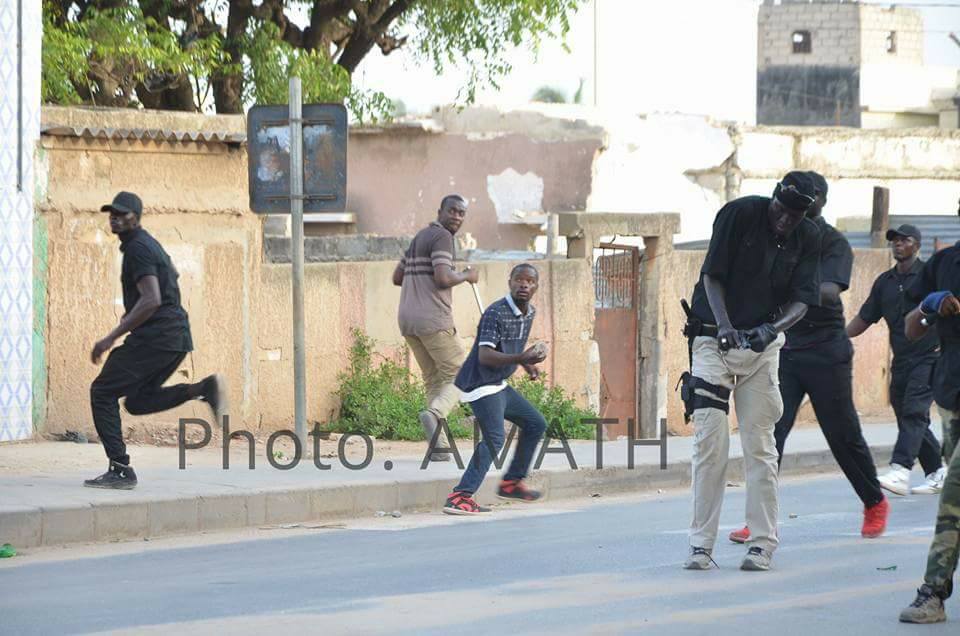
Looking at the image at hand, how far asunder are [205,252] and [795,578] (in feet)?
22.8

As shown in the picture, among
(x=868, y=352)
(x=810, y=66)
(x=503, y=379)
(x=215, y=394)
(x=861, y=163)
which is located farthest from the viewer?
(x=810, y=66)

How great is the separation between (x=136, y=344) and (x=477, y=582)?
327 centimetres

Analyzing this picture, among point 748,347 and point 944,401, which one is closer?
point 944,401

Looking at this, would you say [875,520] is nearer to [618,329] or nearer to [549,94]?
[618,329]

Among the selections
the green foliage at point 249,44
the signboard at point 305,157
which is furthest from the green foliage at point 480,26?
the signboard at point 305,157

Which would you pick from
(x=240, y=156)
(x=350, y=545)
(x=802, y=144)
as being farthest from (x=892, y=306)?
(x=802, y=144)

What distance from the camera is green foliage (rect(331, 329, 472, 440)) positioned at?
13.9 metres

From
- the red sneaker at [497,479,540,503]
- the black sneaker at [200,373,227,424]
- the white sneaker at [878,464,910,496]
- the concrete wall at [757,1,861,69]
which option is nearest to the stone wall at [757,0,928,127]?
the concrete wall at [757,1,861,69]

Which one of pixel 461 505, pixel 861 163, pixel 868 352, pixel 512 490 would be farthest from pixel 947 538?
pixel 861 163

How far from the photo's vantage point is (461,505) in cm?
1037

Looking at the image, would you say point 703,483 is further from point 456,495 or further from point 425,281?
point 425,281

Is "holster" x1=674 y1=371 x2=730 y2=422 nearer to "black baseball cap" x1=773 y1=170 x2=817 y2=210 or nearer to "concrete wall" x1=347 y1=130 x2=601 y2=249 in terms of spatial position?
"black baseball cap" x1=773 y1=170 x2=817 y2=210

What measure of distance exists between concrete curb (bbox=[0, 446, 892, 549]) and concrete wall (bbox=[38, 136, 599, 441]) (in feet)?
9.63

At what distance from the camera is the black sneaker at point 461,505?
34.0 ft
